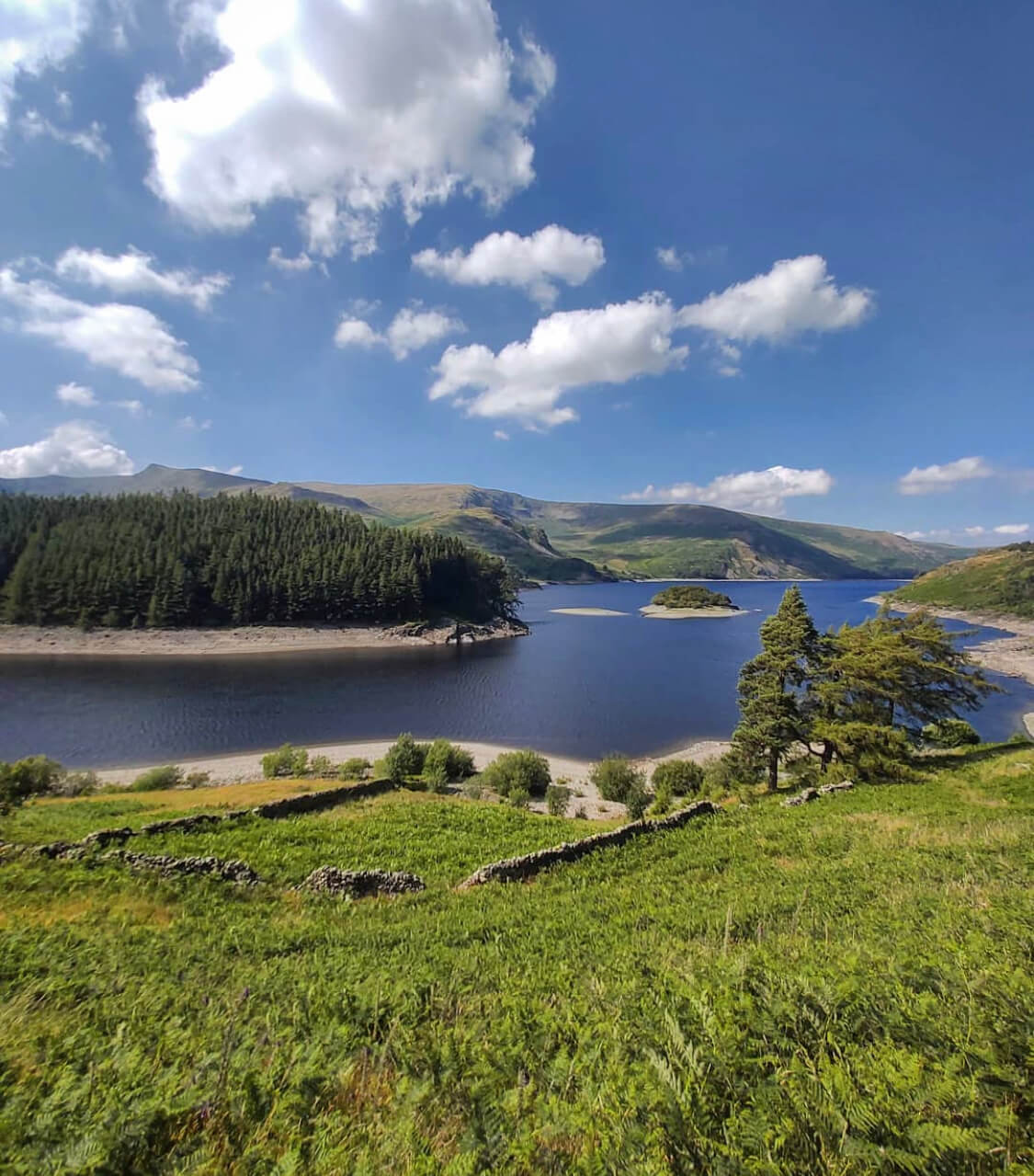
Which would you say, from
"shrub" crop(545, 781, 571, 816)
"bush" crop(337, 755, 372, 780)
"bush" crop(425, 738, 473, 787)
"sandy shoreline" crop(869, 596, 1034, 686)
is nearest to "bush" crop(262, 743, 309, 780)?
"bush" crop(337, 755, 372, 780)

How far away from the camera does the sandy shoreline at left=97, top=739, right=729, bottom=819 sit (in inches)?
1558

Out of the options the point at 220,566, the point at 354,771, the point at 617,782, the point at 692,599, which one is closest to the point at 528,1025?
the point at 617,782

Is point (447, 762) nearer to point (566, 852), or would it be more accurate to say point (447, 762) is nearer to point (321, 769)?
point (321, 769)

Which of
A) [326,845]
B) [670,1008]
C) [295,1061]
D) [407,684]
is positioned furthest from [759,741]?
[407,684]

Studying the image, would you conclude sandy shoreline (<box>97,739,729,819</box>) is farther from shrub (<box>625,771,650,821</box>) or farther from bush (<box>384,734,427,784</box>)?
bush (<box>384,734,427,784</box>)

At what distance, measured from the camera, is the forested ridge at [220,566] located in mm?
105188

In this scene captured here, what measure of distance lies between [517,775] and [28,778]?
3278cm

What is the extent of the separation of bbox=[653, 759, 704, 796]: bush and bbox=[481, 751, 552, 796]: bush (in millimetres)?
8779

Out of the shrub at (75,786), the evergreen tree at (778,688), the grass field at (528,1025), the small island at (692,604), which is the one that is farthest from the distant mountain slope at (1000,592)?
the shrub at (75,786)

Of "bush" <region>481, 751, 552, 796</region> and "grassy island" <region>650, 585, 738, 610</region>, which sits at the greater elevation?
"grassy island" <region>650, 585, 738, 610</region>

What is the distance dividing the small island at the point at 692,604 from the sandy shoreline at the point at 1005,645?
196ft

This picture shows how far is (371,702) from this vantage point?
71188 millimetres

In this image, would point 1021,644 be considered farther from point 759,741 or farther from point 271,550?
point 271,550

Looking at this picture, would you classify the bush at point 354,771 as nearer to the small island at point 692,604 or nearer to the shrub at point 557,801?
the shrub at point 557,801
